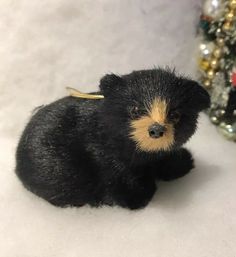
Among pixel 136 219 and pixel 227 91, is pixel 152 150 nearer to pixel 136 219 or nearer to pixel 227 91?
pixel 136 219

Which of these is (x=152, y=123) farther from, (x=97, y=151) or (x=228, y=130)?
(x=228, y=130)

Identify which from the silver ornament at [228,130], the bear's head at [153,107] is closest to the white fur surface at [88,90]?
the silver ornament at [228,130]

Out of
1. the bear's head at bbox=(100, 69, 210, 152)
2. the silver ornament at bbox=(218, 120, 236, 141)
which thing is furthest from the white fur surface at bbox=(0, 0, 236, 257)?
the bear's head at bbox=(100, 69, 210, 152)

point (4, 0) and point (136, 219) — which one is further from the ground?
point (4, 0)

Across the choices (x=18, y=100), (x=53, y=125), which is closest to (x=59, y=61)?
(x=18, y=100)

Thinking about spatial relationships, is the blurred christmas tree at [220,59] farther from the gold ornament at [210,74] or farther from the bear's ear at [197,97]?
the bear's ear at [197,97]
